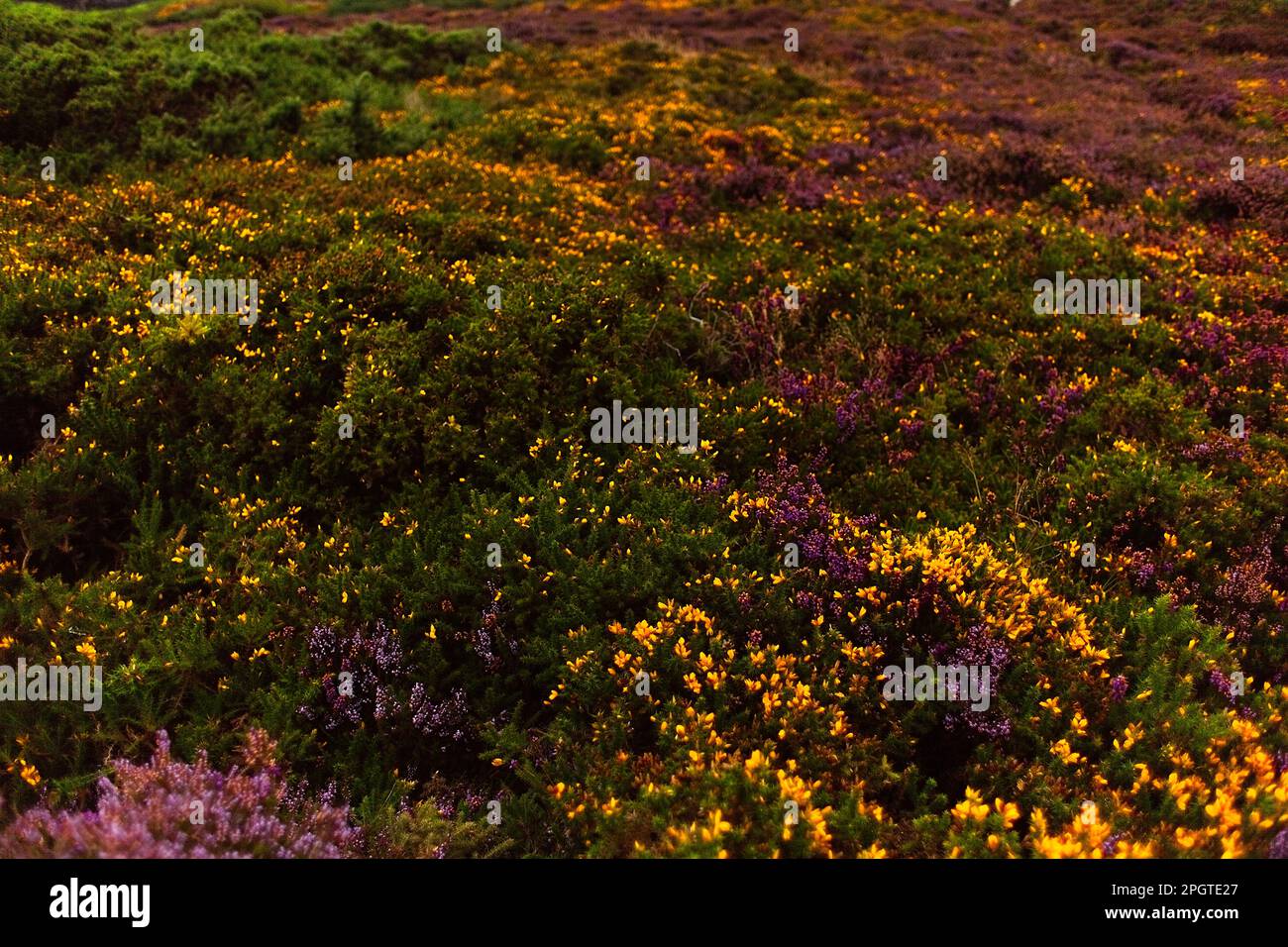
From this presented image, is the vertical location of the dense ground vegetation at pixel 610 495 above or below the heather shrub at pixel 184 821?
above

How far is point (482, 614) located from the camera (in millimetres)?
4535

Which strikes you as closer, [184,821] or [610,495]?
[184,821]

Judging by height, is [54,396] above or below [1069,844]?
Result: above

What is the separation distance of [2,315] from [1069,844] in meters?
8.68

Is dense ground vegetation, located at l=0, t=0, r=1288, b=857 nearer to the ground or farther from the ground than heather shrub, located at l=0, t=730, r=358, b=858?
farther from the ground

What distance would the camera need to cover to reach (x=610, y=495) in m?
5.24

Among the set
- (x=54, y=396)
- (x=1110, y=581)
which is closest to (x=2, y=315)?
(x=54, y=396)

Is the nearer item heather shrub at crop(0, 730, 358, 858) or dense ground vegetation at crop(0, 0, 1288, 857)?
heather shrub at crop(0, 730, 358, 858)

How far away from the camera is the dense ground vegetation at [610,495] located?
3641mm

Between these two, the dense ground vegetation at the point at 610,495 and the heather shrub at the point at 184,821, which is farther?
the dense ground vegetation at the point at 610,495

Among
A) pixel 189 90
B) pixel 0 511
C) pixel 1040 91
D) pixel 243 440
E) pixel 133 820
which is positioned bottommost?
pixel 133 820

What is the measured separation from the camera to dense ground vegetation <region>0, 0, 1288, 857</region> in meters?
3.64
